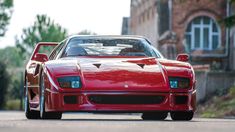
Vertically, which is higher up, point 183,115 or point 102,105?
point 102,105

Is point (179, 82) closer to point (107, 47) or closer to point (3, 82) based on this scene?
point (107, 47)

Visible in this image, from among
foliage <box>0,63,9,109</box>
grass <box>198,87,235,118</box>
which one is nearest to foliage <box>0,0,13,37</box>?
foliage <box>0,63,9,109</box>

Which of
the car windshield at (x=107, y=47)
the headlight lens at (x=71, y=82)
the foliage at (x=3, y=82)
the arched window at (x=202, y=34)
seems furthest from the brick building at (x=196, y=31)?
the headlight lens at (x=71, y=82)

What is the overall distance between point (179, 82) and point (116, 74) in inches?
35.4

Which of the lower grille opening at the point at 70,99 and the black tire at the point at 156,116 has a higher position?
the lower grille opening at the point at 70,99

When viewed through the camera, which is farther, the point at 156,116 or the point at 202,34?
the point at 202,34

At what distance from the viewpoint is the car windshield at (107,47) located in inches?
574

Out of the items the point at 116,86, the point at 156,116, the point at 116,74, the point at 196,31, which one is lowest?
the point at 156,116

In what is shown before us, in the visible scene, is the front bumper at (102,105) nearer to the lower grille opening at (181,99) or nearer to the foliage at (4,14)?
the lower grille opening at (181,99)

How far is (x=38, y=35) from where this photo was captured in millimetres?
120125

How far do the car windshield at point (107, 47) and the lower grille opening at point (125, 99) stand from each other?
4.63 ft

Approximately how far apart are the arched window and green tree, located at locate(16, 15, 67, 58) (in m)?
62.4

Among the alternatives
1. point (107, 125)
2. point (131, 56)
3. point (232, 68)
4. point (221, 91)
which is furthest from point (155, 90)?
point (232, 68)

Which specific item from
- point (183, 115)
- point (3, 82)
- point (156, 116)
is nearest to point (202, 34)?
point (3, 82)
